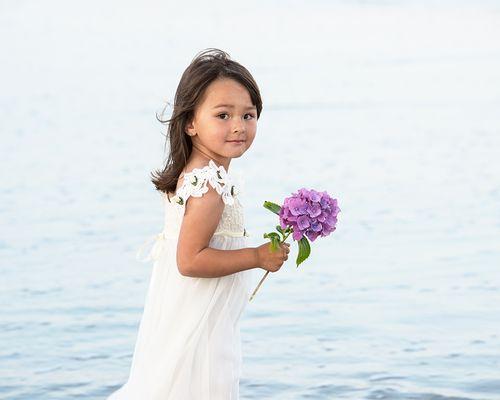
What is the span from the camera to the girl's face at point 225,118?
366cm

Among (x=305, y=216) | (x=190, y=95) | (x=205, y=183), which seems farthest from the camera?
(x=190, y=95)

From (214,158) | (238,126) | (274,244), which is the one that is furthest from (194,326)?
(238,126)

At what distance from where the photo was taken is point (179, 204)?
368 cm

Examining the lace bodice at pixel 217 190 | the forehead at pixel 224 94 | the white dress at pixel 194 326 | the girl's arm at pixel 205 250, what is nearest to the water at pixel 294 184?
the white dress at pixel 194 326

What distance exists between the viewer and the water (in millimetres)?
6410

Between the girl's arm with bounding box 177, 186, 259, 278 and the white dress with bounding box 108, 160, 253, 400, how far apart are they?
93 mm

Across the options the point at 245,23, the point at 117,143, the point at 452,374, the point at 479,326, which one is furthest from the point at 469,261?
the point at 245,23

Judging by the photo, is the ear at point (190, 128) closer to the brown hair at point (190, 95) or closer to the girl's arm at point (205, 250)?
the brown hair at point (190, 95)

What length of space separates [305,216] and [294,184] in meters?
8.42

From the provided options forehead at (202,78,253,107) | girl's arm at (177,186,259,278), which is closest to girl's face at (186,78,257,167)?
forehead at (202,78,253,107)

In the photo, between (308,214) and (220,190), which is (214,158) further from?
(308,214)

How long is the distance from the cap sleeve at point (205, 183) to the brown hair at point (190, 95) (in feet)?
0.39

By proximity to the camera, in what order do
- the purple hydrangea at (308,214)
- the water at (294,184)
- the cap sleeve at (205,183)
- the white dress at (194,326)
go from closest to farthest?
the purple hydrangea at (308,214)
the cap sleeve at (205,183)
the white dress at (194,326)
the water at (294,184)

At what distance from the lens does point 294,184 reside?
39.1 ft
